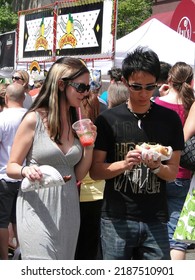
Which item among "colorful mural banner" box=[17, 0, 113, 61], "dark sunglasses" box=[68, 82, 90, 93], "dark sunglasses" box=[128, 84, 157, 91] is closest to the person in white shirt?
"dark sunglasses" box=[68, 82, 90, 93]

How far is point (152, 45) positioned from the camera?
1070cm

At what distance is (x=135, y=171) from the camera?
3.47 metres

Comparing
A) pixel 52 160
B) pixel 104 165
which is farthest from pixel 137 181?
pixel 52 160

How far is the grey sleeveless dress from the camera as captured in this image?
3445 millimetres

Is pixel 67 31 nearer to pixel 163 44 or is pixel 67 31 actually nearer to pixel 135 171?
pixel 163 44

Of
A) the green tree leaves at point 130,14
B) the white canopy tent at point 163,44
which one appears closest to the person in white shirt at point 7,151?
the white canopy tent at point 163,44

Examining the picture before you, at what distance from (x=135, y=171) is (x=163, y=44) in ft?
23.9

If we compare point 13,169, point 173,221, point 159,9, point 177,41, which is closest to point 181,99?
point 173,221

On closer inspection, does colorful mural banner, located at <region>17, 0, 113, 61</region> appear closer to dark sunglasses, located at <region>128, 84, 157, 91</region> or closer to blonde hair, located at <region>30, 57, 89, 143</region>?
blonde hair, located at <region>30, 57, 89, 143</region>

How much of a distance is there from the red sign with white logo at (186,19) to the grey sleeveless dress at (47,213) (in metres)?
9.62

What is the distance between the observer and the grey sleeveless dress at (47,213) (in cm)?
345

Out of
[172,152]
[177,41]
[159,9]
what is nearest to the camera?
[172,152]
